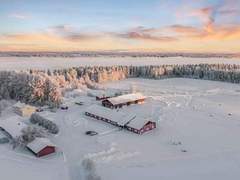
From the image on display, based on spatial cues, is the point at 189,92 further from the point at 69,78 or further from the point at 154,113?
the point at 69,78

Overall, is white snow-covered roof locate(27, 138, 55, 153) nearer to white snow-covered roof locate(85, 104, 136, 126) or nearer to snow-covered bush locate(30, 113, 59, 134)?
snow-covered bush locate(30, 113, 59, 134)

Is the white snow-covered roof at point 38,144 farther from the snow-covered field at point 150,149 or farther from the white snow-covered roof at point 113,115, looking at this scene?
the white snow-covered roof at point 113,115

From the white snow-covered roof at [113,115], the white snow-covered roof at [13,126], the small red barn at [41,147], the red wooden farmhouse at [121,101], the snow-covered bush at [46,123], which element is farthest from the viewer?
the red wooden farmhouse at [121,101]

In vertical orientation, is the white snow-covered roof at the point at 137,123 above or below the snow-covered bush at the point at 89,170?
above

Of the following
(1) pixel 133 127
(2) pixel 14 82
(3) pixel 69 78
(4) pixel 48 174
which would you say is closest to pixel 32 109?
(2) pixel 14 82

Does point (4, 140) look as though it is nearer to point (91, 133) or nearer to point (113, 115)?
point (91, 133)

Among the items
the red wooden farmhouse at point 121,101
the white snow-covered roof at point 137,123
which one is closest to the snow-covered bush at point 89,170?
the white snow-covered roof at point 137,123

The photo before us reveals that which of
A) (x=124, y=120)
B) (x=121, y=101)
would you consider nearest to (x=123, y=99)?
(x=121, y=101)
